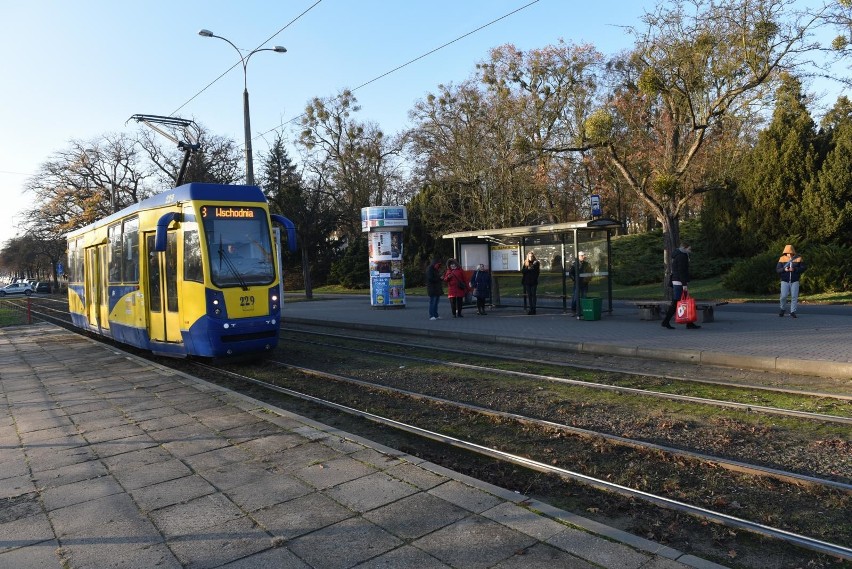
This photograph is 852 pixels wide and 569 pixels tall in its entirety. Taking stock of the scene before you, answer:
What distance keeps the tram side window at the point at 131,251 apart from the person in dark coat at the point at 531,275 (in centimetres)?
1003

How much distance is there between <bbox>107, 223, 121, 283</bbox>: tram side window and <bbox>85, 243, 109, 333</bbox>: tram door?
65 cm

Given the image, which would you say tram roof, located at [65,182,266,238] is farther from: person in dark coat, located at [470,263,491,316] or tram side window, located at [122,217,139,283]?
person in dark coat, located at [470,263,491,316]

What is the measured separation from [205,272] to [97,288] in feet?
23.2

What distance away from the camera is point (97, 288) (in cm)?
1546

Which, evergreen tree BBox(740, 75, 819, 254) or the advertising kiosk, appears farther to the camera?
evergreen tree BBox(740, 75, 819, 254)

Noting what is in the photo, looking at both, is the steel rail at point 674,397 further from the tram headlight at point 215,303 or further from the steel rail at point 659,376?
the tram headlight at point 215,303

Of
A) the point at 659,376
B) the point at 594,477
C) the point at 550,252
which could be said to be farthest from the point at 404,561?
the point at 550,252

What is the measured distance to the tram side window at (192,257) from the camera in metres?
10.3

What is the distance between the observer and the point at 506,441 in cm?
616

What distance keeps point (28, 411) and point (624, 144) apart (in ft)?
64.4

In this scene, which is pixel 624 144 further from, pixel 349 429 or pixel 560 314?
pixel 349 429

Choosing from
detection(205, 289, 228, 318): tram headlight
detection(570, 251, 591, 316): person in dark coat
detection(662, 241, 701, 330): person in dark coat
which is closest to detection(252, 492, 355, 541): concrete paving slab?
detection(205, 289, 228, 318): tram headlight

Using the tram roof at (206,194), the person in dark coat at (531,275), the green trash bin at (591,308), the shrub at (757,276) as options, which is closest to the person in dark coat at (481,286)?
the person in dark coat at (531,275)

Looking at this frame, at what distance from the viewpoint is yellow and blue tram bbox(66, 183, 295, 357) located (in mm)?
10258
